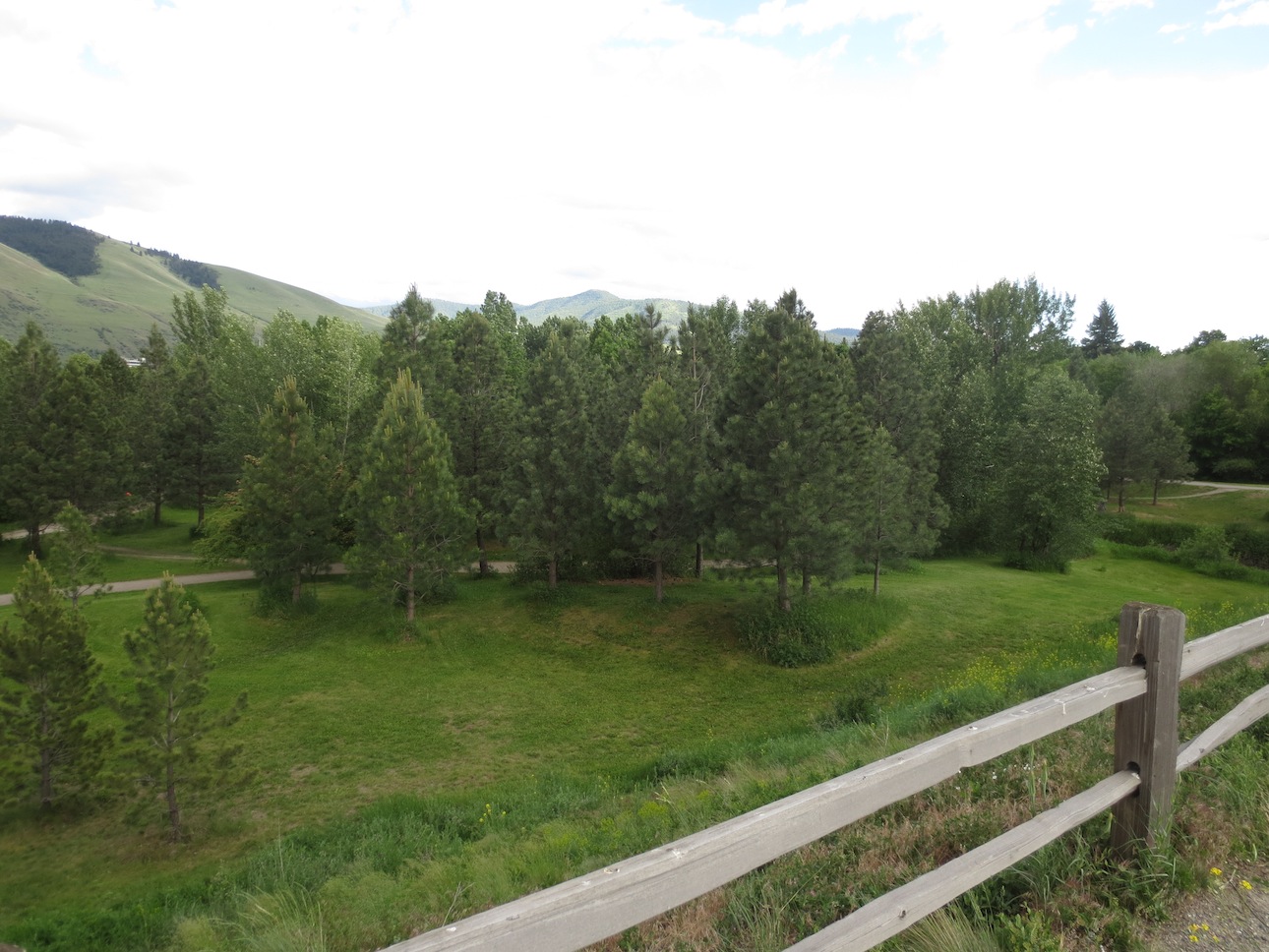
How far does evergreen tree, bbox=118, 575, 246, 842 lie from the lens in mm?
12367

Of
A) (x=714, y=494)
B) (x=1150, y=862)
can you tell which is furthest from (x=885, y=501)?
(x=1150, y=862)

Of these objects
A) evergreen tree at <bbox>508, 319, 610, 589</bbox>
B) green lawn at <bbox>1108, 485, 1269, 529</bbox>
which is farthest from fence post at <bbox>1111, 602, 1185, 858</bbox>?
green lawn at <bbox>1108, 485, 1269, 529</bbox>

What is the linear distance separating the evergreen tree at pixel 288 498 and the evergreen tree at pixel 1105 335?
9796 centimetres

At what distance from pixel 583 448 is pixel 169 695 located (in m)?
16.9

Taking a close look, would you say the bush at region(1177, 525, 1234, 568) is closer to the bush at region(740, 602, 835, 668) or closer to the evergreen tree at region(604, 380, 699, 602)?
the bush at region(740, 602, 835, 668)

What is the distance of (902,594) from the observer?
26812 millimetres

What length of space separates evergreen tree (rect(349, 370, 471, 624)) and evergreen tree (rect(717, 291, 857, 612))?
9.94 metres

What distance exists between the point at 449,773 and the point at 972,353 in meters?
45.2

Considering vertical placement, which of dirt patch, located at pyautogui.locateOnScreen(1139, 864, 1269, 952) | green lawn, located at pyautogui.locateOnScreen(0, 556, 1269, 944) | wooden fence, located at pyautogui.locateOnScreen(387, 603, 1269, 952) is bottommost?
green lawn, located at pyautogui.locateOnScreen(0, 556, 1269, 944)

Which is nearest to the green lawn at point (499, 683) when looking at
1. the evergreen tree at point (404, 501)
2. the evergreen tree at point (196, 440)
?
the evergreen tree at point (404, 501)

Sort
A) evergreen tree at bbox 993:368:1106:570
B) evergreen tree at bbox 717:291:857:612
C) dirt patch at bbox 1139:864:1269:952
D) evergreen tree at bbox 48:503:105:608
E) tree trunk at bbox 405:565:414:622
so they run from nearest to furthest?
1. dirt patch at bbox 1139:864:1269:952
2. evergreen tree at bbox 48:503:105:608
3. evergreen tree at bbox 717:291:857:612
4. tree trunk at bbox 405:565:414:622
5. evergreen tree at bbox 993:368:1106:570

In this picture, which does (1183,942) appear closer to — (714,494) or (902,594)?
(714,494)

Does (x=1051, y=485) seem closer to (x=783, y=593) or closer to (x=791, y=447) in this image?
(x=783, y=593)

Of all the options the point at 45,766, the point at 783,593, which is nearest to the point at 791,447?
the point at 783,593
